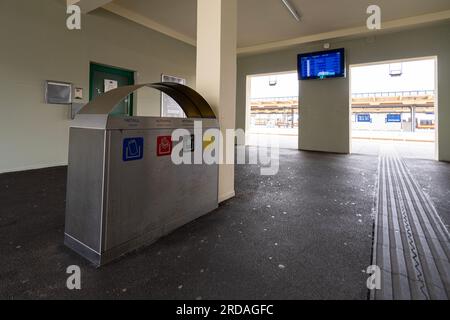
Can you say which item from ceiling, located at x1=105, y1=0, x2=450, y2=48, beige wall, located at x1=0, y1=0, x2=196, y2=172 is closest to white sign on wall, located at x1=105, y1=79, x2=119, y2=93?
beige wall, located at x1=0, y1=0, x2=196, y2=172

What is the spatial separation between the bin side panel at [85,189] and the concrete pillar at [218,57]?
109cm

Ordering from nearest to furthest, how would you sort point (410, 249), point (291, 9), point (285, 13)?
point (410, 249) < point (291, 9) < point (285, 13)

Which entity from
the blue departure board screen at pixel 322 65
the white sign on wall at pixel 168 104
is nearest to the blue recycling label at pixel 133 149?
the white sign on wall at pixel 168 104

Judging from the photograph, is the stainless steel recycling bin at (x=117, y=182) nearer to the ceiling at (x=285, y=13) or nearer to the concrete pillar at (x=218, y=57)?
the concrete pillar at (x=218, y=57)

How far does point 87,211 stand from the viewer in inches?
50.5

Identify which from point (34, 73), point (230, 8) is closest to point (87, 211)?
point (230, 8)

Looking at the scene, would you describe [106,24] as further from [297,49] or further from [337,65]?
[337,65]

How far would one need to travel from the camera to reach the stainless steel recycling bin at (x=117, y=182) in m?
1.22

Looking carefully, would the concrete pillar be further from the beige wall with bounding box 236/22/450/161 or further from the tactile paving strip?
the beige wall with bounding box 236/22/450/161

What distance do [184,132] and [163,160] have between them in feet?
0.87

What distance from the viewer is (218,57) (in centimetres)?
206

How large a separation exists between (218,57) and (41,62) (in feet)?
10.3

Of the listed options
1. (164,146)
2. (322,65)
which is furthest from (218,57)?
(322,65)

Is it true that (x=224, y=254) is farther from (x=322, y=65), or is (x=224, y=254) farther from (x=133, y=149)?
(x=322, y=65)
